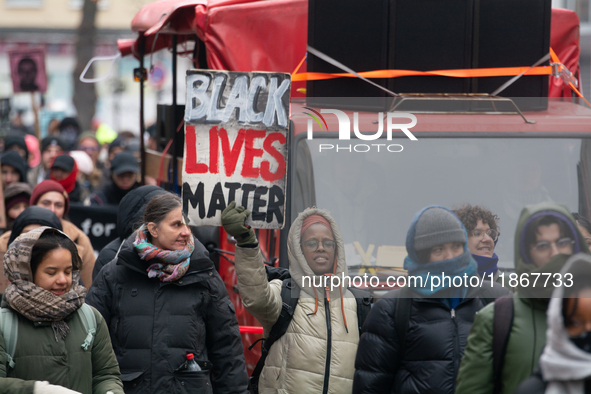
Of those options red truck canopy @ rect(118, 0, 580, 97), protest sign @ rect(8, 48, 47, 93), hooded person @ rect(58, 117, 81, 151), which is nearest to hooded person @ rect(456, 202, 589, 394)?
red truck canopy @ rect(118, 0, 580, 97)

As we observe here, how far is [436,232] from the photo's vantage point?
380cm

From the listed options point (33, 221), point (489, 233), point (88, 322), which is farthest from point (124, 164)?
point (489, 233)

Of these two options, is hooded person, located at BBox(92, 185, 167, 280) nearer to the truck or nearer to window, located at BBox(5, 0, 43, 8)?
the truck

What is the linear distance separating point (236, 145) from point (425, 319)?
1236 mm

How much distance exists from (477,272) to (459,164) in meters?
0.83

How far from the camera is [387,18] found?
541cm

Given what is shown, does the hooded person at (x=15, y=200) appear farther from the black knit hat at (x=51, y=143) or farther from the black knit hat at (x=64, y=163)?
the black knit hat at (x=51, y=143)

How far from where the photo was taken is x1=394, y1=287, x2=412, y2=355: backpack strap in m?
3.79

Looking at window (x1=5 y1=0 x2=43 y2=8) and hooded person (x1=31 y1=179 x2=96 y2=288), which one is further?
window (x1=5 y1=0 x2=43 y2=8)

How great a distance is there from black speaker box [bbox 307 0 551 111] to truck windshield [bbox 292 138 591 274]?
0.68m

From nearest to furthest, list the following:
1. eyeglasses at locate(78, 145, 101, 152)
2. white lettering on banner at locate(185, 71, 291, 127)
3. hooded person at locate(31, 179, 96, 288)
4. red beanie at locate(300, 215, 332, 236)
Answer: white lettering on banner at locate(185, 71, 291, 127) < red beanie at locate(300, 215, 332, 236) < hooded person at locate(31, 179, 96, 288) < eyeglasses at locate(78, 145, 101, 152)

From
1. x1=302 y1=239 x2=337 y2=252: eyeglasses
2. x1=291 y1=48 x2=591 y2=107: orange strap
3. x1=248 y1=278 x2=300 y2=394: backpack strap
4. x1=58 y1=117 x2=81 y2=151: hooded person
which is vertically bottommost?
x1=248 y1=278 x2=300 y2=394: backpack strap

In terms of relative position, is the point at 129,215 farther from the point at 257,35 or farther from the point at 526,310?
the point at 526,310

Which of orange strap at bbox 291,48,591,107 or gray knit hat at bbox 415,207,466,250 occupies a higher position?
orange strap at bbox 291,48,591,107
